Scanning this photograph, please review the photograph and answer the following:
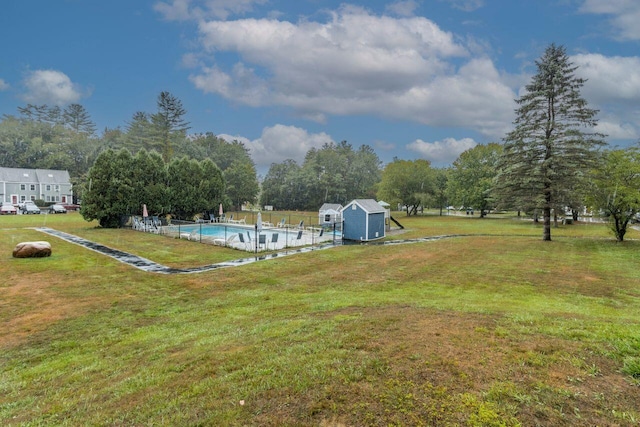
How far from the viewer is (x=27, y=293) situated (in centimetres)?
974

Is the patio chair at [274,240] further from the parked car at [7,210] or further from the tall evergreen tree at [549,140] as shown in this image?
the parked car at [7,210]

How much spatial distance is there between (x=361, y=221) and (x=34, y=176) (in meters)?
61.8

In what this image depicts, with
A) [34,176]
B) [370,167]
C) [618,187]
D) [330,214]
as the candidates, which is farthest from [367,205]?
[34,176]

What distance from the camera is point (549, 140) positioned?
22078 mm

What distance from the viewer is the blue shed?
79.8ft

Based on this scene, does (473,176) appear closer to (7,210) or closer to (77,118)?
(7,210)

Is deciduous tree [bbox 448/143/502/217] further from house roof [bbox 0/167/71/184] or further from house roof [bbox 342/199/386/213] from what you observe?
house roof [bbox 0/167/71/184]

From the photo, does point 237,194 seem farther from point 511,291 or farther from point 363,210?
point 511,291

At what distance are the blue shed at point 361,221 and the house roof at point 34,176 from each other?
189 ft

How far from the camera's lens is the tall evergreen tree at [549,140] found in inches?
852

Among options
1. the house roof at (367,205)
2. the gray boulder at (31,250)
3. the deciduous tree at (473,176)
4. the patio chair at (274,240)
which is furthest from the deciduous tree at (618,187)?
the gray boulder at (31,250)

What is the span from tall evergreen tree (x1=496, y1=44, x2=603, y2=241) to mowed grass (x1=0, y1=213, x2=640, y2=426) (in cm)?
1219

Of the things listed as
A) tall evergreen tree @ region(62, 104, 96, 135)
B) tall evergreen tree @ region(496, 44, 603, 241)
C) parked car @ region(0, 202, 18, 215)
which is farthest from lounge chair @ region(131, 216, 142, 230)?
tall evergreen tree @ region(62, 104, 96, 135)

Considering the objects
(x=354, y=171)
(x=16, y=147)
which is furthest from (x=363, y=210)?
(x=16, y=147)
